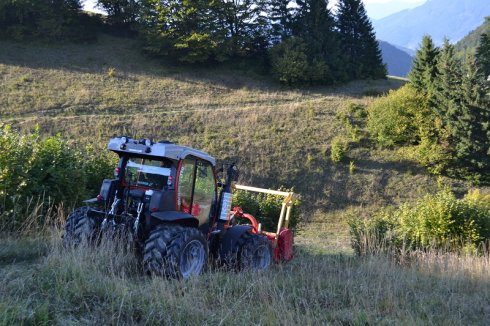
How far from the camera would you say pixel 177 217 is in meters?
7.15

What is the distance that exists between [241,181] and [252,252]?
765 inches

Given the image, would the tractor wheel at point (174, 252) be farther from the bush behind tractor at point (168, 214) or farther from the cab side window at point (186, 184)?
the cab side window at point (186, 184)

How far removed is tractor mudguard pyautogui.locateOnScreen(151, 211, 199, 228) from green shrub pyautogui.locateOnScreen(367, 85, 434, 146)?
28.3 metres

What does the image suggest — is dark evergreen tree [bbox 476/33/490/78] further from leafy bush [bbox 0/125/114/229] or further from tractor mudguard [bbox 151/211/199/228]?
tractor mudguard [bbox 151/211/199/228]

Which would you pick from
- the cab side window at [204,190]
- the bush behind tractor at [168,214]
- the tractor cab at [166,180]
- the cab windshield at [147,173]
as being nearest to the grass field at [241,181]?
the bush behind tractor at [168,214]

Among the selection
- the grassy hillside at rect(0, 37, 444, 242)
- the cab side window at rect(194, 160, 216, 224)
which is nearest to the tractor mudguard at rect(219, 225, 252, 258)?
the cab side window at rect(194, 160, 216, 224)

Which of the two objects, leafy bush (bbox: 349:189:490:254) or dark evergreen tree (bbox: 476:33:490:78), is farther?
dark evergreen tree (bbox: 476:33:490:78)

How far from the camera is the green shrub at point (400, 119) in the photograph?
33.9 metres

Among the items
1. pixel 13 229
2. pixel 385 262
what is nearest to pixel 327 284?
pixel 385 262

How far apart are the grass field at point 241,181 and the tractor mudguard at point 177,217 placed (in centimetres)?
71

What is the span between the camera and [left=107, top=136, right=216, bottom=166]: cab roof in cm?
724

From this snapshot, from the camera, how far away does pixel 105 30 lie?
5544 centimetres

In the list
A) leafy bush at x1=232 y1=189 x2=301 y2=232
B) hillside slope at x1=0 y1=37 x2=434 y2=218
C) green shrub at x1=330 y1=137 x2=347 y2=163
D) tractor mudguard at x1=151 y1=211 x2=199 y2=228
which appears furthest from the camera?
green shrub at x1=330 y1=137 x2=347 y2=163

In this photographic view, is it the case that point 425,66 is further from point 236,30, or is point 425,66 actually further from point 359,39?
point 236,30
